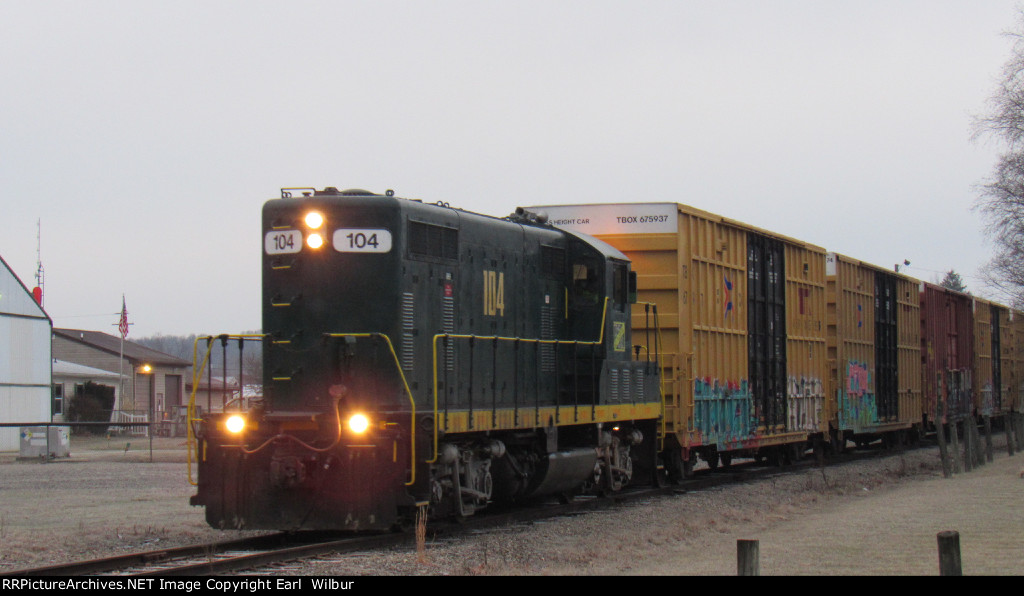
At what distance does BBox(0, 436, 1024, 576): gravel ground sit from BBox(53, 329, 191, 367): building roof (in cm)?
4639

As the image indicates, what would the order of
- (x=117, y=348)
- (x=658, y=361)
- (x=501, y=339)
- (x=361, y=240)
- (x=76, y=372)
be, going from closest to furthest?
1. (x=361, y=240)
2. (x=501, y=339)
3. (x=658, y=361)
4. (x=76, y=372)
5. (x=117, y=348)

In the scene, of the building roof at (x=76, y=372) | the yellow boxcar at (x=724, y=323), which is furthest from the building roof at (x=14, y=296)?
the yellow boxcar at (x=724, y=323)

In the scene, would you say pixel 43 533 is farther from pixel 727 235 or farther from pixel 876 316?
pixel 876 316

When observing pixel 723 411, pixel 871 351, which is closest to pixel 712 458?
pixel 723 411

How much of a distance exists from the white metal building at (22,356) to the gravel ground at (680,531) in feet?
75.8

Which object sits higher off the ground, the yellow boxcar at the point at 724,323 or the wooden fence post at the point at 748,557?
the yellow boxcar at the point at 724,323

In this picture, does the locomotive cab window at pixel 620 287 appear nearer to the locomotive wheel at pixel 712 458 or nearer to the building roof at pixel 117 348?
the locomotive wheel at pixel 712 458

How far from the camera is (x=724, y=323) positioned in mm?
20234

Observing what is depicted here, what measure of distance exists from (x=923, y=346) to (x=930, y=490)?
1572 centimetres

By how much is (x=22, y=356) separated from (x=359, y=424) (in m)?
35.9

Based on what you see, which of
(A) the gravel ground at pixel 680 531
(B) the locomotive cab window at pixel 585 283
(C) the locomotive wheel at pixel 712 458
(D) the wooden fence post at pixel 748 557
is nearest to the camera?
(D) the wooden fence post at pixel 748 557

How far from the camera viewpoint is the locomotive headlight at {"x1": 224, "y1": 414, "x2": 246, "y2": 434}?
12.0m

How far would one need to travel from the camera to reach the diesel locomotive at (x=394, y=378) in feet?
38.3

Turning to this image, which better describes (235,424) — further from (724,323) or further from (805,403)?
(805,403)
